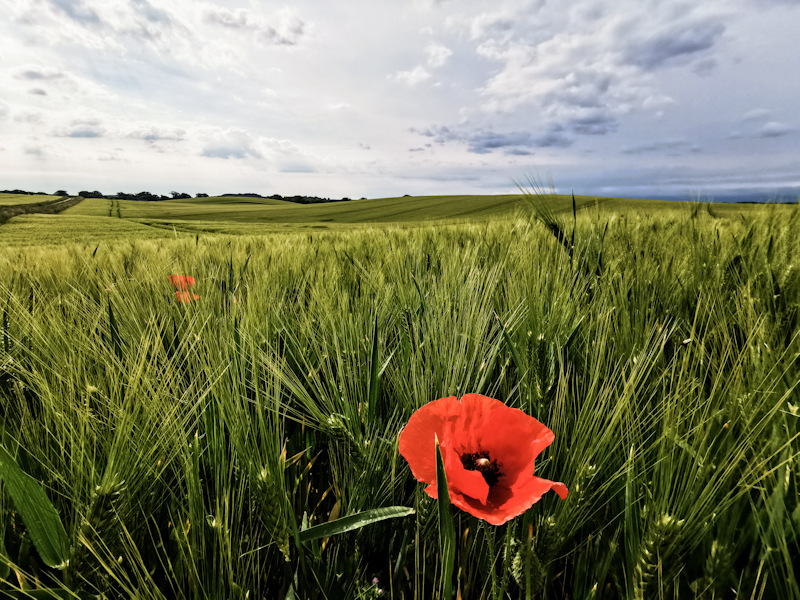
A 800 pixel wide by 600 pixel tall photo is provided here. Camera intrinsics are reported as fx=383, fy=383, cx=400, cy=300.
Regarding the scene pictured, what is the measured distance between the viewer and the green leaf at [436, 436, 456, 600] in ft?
1.04

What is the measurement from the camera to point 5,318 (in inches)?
34.6

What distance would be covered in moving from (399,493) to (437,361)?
0.20 meters

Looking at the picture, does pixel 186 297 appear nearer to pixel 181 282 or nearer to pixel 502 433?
pixel 181 282

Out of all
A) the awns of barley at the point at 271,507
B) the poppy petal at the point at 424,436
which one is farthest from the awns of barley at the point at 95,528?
the poppy petal at the point at 424,436

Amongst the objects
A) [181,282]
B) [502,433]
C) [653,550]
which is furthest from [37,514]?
[181,282]

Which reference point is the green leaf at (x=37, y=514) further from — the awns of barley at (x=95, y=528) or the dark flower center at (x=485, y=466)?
the dark flower center at (x=485, y=466)

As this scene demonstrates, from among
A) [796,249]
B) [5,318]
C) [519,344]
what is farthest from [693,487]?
[5,318]

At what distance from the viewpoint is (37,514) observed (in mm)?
369

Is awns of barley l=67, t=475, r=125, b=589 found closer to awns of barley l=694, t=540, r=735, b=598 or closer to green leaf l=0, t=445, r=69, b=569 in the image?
green leaf l=0, t=445, r=69, b=569

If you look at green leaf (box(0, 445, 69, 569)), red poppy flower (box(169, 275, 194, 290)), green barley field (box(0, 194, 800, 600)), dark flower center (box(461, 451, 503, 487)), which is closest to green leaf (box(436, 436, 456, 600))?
green barley field (box(0, 194, 800, 600))

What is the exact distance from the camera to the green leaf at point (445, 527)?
316 millimetres

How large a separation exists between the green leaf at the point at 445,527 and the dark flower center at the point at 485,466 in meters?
0.11

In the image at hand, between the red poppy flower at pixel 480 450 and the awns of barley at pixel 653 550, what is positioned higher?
the red poppy flower at pixel 480 450

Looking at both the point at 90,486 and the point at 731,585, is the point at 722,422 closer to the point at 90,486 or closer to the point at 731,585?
the point at 731,585
